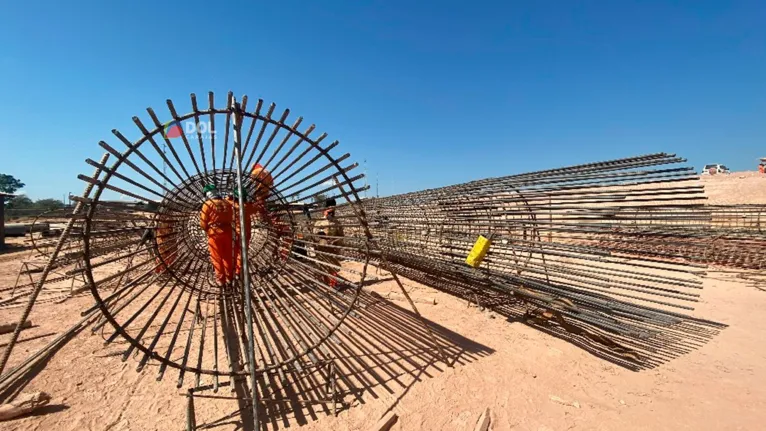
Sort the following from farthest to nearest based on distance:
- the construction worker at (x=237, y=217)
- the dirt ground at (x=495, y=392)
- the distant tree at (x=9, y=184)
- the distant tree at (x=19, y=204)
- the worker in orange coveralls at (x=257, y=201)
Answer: the distant tree at (x=9, y=184) < the distant tree at (x=19, y=204) < the worker in orange coveralls at (x=257, y=201) < the construction worker at (x=237, y=217) < the dirt ground at (x=495, y=392)

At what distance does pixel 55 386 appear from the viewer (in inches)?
115

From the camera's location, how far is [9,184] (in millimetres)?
43594

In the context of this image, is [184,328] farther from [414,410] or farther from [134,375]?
[414,410]

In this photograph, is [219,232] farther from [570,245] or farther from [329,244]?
[570,245]

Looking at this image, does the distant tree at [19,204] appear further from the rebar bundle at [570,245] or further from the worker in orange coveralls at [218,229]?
the rebar bundle at [570,245]

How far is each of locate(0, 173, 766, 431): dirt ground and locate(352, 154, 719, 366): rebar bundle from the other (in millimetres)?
386

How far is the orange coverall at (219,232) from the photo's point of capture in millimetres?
3211

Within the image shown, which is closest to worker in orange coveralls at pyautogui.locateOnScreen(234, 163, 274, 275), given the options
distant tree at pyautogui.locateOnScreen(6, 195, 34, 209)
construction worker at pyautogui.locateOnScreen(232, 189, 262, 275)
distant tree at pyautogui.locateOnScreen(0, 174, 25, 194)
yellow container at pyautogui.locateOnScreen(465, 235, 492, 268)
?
construction worker at pyautogui.locateOnScreen(232, 189, 262, 275)

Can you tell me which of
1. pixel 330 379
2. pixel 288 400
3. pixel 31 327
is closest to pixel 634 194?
pixel 330 379

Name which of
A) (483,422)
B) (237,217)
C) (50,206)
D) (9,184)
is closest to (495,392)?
(483,422)

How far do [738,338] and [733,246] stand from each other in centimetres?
639

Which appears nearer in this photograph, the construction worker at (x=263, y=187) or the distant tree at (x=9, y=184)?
the construction worker at (x=263, y=187)

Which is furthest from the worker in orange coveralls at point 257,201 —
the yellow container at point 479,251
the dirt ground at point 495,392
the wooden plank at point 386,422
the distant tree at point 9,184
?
the distant tree at point 9,184

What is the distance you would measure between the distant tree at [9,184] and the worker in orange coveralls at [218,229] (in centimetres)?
5733
